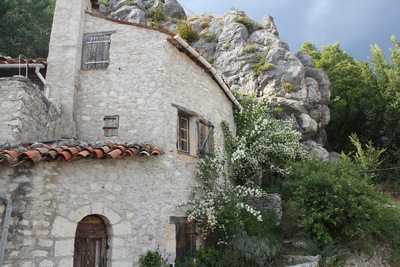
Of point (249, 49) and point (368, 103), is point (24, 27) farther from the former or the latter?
point (368, 103)

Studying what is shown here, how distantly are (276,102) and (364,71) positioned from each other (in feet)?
37.2

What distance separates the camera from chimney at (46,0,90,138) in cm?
971

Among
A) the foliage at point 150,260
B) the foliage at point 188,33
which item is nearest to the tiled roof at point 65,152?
the foliage at point 150,260

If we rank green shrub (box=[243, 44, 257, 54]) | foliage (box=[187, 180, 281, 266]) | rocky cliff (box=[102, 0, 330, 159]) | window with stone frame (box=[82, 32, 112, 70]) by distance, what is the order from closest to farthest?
foliage (box=[187, 180, 281, 266])
window with stone frame (box=[82, 32, 112, 70])
rocky cliff (box=[102, 0, 330, 159])
green shrub (box=[243, 44, 257, 54])

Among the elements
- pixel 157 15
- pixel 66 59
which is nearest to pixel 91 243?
pixel 66 59

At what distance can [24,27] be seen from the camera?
19.5 metres

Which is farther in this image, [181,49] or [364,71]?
[364,71]

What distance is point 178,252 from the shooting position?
930 cm

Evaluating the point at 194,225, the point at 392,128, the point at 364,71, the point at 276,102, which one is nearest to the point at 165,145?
the point at 194,225

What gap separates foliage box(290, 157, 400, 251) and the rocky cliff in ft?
19.9

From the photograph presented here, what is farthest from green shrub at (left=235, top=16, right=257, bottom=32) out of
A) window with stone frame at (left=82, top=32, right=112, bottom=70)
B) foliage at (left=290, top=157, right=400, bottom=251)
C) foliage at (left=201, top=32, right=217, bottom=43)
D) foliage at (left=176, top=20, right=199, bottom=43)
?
window with stone frame at (left=82, top=32, right=112, bottom=70)

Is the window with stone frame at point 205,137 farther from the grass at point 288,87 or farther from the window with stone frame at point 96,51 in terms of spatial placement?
the grass at point 288,87

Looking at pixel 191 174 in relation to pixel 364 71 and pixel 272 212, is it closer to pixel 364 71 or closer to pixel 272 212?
pixel 272 212

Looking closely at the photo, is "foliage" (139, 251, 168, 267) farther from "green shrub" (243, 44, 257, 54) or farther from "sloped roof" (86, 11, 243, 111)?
"green shrub" (243, 44, 257, 54)
